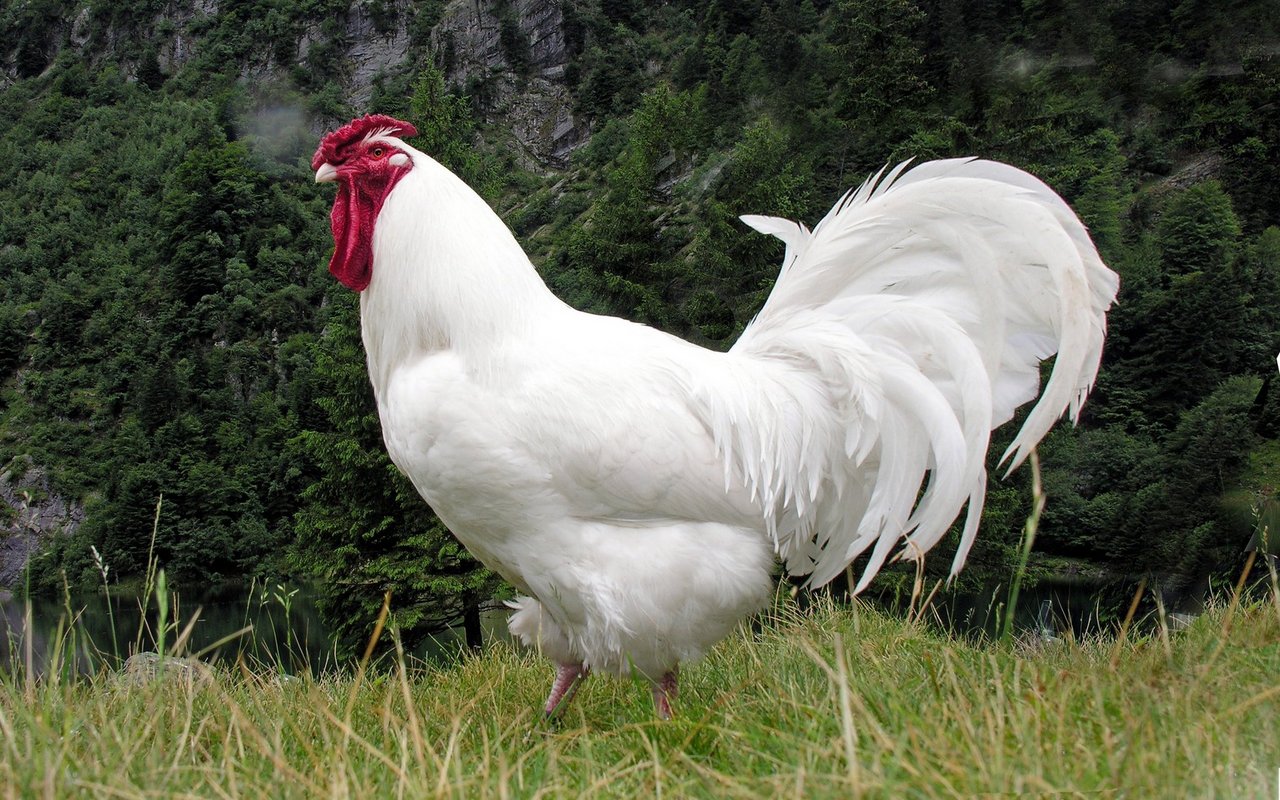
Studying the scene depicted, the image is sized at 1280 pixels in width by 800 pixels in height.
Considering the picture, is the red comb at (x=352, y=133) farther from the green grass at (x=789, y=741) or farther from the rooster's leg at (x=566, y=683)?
the rooster's leg at (x=566, y=683)

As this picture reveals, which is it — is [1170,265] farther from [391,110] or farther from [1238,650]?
[391,110]

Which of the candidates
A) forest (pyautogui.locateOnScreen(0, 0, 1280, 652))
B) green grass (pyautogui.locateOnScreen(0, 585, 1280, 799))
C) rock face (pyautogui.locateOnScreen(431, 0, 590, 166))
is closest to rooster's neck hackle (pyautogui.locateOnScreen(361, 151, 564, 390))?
green grass (pyautogui.locateOnScreen(0, 585, 1280, 799))

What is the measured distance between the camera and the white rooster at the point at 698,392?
136 inches

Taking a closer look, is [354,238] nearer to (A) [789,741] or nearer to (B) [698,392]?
(B) [698,392]

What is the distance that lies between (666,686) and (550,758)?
1.53 m

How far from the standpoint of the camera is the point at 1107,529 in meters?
19.5

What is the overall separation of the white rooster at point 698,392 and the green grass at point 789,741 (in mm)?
557

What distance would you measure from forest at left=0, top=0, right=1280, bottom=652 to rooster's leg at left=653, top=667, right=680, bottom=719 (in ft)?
10.9

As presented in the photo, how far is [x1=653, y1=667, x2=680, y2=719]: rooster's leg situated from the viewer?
3720 millimetres

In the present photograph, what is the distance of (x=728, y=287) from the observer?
2442 centimetres

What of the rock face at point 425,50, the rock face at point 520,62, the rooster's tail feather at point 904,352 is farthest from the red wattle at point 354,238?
the rock face at point 520,62

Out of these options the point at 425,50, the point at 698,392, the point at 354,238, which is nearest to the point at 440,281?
the point at 354,238

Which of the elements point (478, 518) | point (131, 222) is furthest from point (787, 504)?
point (131, 222)

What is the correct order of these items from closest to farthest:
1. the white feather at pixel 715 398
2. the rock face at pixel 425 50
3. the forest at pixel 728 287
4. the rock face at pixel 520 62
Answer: the white feather at pixel 715 398 < the forest at pixel 728 287 < the rock face at pixel 520 62 < the rock face at pixel 425 50
